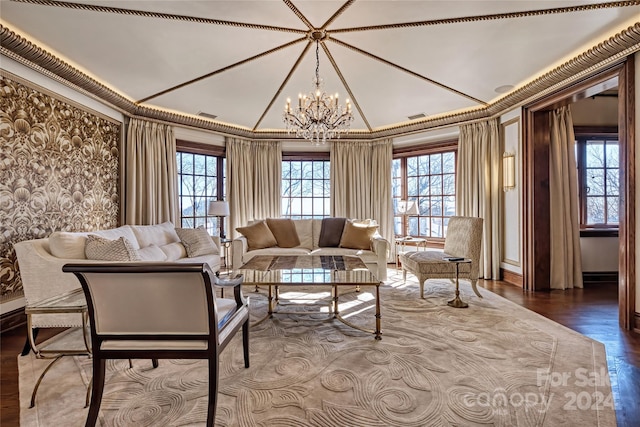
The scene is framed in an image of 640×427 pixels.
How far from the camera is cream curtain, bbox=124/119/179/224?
4.72 metres

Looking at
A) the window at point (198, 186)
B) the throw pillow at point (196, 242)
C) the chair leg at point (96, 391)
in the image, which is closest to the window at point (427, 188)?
the window at point (198, 186)

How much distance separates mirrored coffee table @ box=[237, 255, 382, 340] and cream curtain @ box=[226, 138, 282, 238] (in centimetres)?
242

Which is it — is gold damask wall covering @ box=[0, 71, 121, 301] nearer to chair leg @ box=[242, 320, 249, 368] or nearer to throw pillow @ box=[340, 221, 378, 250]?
chair leg @ box=[242, 320, 249, 368]

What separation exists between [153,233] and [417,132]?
180 inches

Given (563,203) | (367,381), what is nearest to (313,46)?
(367,381)

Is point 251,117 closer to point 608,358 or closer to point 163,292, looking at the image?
point 163,292

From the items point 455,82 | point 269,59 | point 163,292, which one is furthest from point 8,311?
point 455,82

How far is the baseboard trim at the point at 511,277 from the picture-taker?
4.60 m

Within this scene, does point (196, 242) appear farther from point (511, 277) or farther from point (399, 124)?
point (511, 277)

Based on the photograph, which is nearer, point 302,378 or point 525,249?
point 302,378

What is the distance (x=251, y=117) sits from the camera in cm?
547

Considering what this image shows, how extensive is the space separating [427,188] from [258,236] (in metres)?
3.26

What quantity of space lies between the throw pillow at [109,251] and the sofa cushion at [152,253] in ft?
2.08

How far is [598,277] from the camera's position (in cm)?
480
